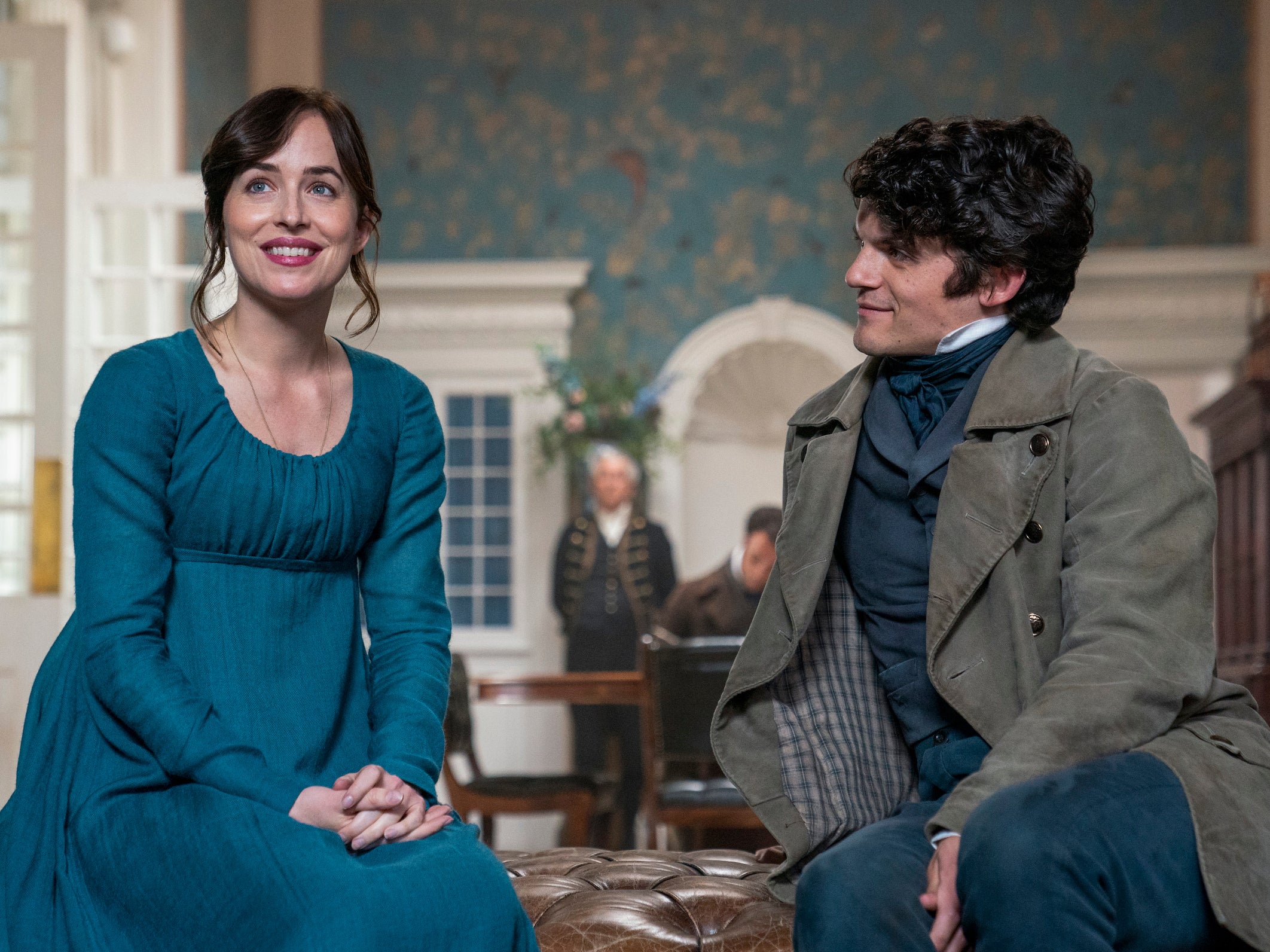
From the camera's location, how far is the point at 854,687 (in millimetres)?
1743

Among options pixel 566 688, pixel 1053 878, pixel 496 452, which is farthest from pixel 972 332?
pixel 496 452

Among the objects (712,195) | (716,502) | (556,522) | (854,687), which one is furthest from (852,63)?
(854,687)

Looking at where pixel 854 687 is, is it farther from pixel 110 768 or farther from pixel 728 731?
pixel 110 768

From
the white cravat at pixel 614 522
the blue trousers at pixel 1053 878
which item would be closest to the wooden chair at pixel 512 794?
the white cravat at pixel 614 522

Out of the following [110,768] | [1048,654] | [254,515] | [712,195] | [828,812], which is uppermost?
[712,195]

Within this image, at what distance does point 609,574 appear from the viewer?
7.00m

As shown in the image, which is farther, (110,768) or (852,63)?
(852,63)

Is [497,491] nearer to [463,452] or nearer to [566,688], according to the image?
[463,452]

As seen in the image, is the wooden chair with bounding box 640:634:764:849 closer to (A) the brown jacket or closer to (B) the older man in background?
(A) the brown jacket

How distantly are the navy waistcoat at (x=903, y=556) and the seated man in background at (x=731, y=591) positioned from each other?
11.2 ft

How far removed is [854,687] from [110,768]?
88 centimetres

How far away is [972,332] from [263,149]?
0.86 meters

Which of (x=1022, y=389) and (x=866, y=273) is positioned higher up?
(x=866, y=273)

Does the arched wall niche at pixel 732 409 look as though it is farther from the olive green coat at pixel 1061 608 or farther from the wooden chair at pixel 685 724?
the olive green coat at pixel 1061 608
